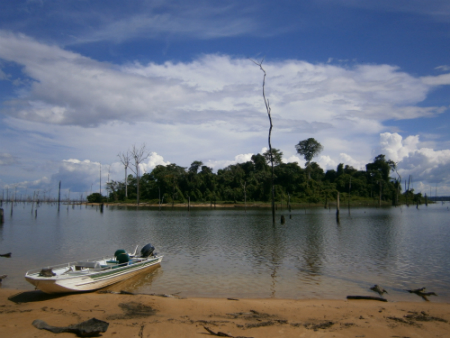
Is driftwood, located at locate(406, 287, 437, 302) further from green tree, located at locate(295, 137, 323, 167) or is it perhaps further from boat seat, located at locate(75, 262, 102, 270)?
green tree, located at locate(295, 137, 323, 167)

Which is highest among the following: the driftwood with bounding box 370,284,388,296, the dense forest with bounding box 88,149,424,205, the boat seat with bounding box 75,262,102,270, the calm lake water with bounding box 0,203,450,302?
the dense forest with bounding box 88,149,424,205

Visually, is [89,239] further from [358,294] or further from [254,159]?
[254,159]

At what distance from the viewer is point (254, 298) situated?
980 cm

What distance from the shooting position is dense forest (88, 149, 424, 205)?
246 ft

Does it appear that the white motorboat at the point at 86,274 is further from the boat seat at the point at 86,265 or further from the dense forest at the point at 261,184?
the dense forest at the point at 261,184

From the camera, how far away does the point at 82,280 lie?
9.83m

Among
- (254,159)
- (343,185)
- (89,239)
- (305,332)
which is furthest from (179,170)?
(305,332)

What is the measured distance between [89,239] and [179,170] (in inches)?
2354

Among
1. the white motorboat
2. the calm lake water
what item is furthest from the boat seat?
the calm lake water

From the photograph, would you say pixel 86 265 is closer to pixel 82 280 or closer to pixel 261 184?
pixel 82 280

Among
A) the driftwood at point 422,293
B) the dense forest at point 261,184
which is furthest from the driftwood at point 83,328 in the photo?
the dense forest at point 261,184

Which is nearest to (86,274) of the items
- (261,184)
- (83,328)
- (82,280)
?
(82,280)

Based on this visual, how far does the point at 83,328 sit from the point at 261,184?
68540mm

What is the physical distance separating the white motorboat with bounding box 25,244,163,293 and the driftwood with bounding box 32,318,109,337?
2.09 meters
